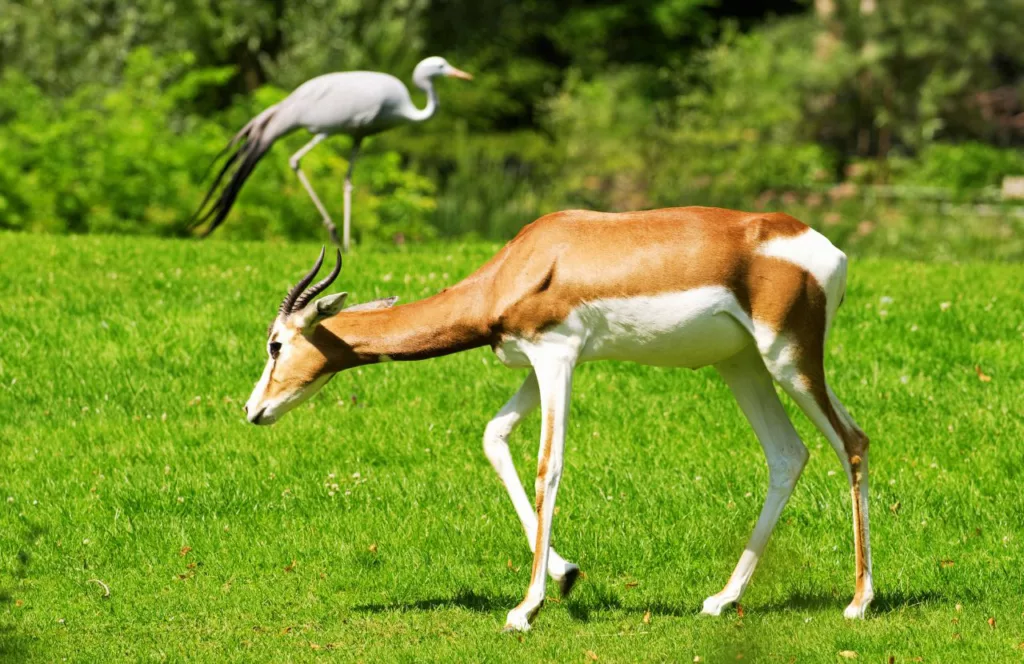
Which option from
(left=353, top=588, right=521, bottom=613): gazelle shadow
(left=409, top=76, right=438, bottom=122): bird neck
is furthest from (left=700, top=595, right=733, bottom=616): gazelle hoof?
(left=409, top=76, right=438, bottom=122): bird neck

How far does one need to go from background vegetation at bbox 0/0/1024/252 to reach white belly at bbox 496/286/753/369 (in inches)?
467

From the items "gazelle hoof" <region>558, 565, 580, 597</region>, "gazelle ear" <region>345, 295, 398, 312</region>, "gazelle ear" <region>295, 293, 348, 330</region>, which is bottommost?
"gazelle hoof" <region>558, 565, 580, 597</region>

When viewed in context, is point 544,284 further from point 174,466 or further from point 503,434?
point 174,466

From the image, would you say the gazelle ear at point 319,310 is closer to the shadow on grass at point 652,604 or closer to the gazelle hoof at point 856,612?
the shadow on grass at point 652,604

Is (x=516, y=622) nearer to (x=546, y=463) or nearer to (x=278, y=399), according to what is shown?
(x=546, y=463)

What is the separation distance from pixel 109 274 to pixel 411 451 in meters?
4.67

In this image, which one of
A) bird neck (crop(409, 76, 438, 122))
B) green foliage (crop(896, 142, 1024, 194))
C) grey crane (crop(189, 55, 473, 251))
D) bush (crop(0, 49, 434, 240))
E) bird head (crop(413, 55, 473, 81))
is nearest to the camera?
grey crane (crop(189, 55, 473, 251))

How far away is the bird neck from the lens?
49.9 feet

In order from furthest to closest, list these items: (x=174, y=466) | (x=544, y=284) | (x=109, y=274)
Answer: (x=109, y=274) → (x=174, y=466) → (x=544, y=284)

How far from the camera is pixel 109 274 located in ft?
42.3

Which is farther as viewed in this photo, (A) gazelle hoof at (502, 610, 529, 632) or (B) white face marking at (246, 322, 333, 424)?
(B) white face marking at (246, 322, 333, 424)

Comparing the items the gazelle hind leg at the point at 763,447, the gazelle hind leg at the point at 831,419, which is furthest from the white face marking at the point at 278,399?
the gazelle hind leg at the point at 831,419

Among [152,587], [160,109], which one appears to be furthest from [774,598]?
[160,109]

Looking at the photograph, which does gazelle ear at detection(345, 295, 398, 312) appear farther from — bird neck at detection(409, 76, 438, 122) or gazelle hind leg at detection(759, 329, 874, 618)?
bird neck at detection(409, 76, 438, 122)
